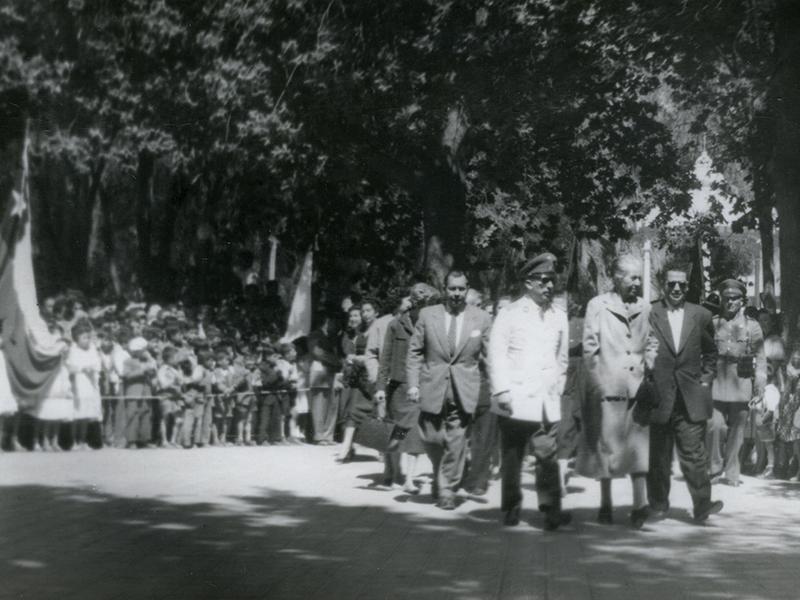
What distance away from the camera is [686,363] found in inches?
440

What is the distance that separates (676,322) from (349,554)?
3480mm

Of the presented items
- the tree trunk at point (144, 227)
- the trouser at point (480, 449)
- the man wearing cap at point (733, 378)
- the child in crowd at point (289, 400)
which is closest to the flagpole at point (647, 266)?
the tree trunk at point (144, 227)

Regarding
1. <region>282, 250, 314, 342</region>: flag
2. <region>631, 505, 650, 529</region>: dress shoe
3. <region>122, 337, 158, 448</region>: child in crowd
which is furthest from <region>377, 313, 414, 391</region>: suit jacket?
<region>282, 250, 314, 342</region>: flag

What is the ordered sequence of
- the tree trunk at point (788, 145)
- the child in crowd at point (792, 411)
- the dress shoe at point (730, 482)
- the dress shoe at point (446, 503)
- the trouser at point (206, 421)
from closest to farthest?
the dress shoe at point (446, 503) < the dress shoe at point (730, 482) < the child in crowd at point (792, 411) < the tree trunk at point (788, 145) < the trouser at point (206, 421)

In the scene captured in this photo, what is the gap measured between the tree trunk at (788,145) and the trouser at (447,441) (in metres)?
6.22

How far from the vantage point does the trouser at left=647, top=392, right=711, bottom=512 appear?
35.9ft

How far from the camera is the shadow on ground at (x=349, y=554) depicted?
7.96m

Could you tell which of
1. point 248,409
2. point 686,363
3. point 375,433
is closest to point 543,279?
point 686,363

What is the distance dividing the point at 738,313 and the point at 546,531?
15.7ft

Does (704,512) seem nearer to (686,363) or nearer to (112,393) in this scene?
(686,363)

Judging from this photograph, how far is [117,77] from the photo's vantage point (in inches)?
850

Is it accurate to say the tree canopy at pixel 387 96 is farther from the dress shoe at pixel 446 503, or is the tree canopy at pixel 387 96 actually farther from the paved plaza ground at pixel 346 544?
the dress shoe at pixel 446 503

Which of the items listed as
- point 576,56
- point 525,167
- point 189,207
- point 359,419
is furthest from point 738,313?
point 189,207

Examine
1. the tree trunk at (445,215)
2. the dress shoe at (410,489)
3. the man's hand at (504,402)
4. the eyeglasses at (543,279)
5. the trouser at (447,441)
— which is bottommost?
the dress shoe at (410,489)
